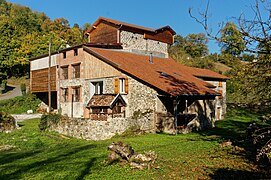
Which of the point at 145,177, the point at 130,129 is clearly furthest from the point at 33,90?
the point at 145,177

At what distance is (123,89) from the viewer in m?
21.7

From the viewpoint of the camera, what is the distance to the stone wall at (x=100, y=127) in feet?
57.8

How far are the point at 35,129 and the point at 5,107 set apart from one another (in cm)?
1598

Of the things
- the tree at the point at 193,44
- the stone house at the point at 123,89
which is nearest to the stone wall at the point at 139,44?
the stone house at the point at 123,89

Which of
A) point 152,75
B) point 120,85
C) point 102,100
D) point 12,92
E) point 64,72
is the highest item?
point 64,72

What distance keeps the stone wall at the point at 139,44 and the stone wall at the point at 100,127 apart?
12.0 meters

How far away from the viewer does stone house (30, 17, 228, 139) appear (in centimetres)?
1948

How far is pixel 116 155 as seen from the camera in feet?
31.8

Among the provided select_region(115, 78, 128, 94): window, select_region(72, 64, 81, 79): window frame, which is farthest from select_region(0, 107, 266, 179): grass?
select_region(72, 64, 81, 79): window frame

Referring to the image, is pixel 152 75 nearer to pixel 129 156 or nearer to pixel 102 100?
pixel 102 100

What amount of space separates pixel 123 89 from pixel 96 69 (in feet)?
13.7

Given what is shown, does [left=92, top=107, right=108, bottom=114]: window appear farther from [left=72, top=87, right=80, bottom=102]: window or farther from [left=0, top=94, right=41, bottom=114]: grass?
[left=0, top=94, right=41, bottom=114]: grass

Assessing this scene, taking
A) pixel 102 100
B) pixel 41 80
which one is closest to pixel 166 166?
pixel 102 100

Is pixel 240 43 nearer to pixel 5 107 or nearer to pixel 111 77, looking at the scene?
pixel 111 77
